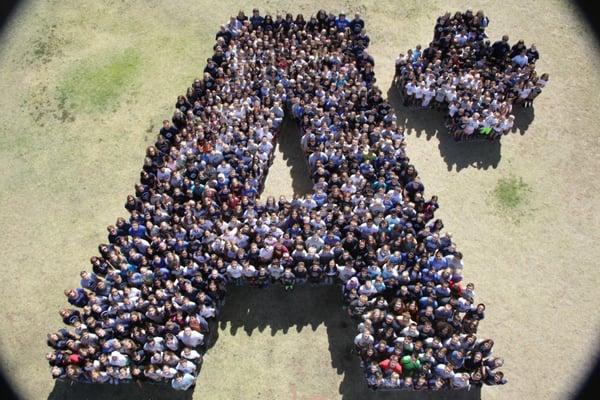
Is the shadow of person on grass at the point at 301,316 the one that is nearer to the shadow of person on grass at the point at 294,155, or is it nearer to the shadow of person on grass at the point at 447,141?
the shadow of person on grass at the point at 294,155

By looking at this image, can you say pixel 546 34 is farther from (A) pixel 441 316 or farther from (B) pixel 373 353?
(B) pixel 373 353

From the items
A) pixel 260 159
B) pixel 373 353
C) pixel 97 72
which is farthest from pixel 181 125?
pixel 373 353

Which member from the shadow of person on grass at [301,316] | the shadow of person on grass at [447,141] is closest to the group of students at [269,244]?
the shadow of person on grass at [301,316]

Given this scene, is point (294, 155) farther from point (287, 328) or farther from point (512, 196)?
point (512, 196)

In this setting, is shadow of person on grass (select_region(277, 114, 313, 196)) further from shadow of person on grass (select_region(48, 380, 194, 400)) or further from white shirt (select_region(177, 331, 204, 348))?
shadow of person on grass (select_region(48, 380, 194, 400))

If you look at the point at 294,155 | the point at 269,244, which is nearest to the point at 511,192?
the point at 294,155
